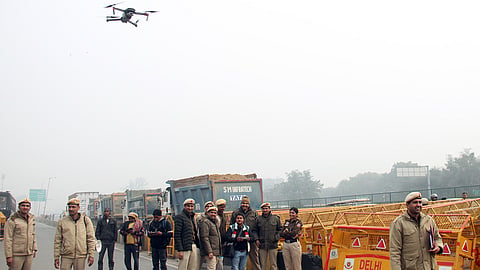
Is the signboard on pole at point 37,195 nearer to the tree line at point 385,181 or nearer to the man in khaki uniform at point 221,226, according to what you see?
the tree line at point 385,181

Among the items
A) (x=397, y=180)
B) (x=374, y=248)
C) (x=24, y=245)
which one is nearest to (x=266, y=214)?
(x=374, y=248)

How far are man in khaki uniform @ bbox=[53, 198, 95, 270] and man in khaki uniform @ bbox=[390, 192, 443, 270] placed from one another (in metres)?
4.77

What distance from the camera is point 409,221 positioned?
494 centimetres

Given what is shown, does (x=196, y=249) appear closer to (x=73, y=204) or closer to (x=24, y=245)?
(x=73, y=204)

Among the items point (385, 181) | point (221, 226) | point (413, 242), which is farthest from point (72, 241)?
point (385, 181)

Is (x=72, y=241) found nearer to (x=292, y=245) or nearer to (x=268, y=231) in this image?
(x=268, y=231)

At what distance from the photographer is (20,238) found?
7.65 metres

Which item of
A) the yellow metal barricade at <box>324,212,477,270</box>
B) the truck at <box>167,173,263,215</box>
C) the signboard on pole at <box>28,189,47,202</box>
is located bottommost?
the signboard on pole at <box>28,189,47,202</box>

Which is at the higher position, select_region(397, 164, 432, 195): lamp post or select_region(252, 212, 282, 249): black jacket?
select_region(397, 164, 432, 195): lamp post

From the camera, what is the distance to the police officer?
8.97 meters

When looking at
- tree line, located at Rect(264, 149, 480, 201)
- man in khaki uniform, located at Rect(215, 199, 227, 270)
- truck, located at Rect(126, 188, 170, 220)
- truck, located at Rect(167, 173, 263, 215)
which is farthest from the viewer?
tree line, located at Rect(264, 149, 480, 201)

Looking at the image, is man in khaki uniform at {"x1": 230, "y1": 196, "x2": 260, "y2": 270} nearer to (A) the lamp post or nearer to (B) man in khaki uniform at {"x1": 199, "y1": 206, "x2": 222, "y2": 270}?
(B) man in khaki uniform at {"x1": 199, "y1": 206, "x2": 222, "y2": 270}

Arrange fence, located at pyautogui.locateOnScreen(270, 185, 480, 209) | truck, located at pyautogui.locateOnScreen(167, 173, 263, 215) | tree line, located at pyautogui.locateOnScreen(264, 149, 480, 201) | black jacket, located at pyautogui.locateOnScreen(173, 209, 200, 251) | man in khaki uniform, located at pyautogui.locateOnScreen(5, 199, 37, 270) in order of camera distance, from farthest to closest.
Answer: tree line, located at pyautogui.locateOnScreen(264, 149, 480, 201) → fence, located at pyautogui.locateOnScreen(270, 185, 480, 209) → truck, located at pyautogui.locateOnScreen(167, 173, 263, 215) → black jacket, located at pyautogui.locateOnScreen(173, 209, 200, 251) → man in khaki uniform, located at pyautogui.locateOnScreen(5, 199, 37, 270)

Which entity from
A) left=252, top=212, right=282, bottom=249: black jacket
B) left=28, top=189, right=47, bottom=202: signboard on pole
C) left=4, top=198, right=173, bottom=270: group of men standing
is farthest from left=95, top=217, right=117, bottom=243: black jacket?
left=28, top=189, right=47, bottom=202: signboard on pole
